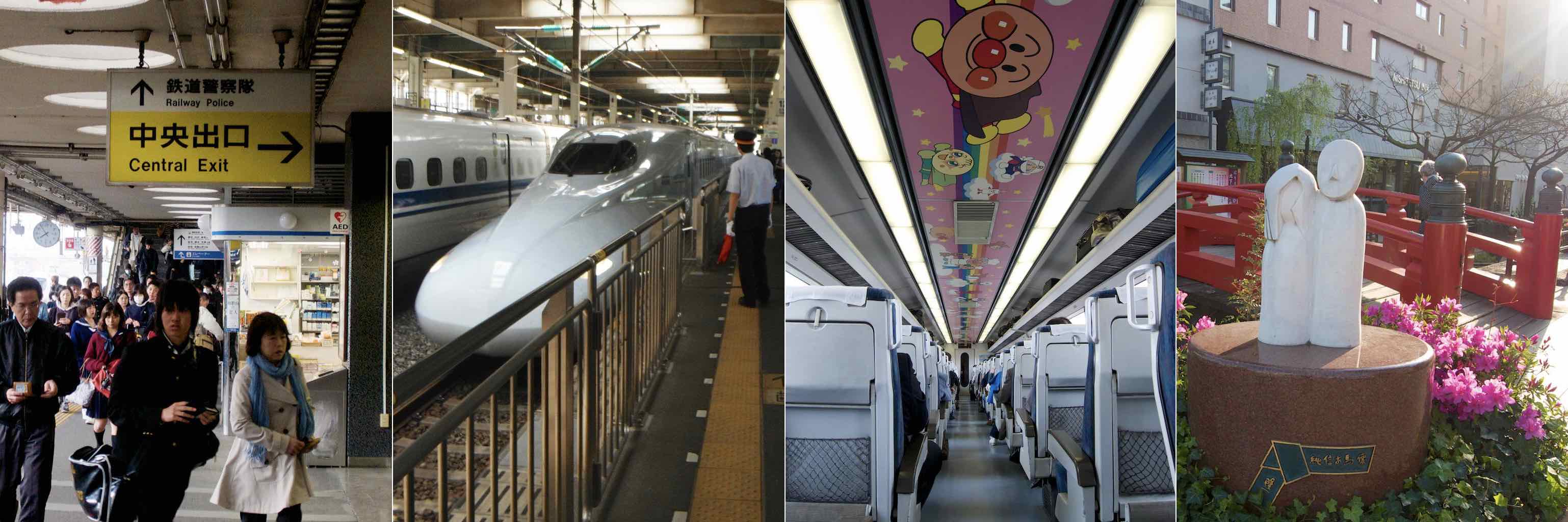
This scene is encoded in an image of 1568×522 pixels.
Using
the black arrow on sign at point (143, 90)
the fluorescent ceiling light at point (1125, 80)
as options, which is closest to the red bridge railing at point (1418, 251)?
the fluorescent ceiling light at point (1125, 80)

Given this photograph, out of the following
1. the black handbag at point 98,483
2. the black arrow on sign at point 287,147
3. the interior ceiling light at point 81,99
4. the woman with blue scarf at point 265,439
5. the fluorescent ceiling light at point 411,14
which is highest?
the interior ceiling light at point 81,99

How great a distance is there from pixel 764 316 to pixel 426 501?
56 cm

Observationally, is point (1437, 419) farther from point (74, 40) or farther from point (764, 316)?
point (74, 40)

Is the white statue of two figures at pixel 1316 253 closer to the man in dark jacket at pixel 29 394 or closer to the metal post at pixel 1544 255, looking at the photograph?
the metal post at pixel 1544 255

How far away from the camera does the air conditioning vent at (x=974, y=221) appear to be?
1.62 m

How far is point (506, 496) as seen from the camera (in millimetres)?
1182

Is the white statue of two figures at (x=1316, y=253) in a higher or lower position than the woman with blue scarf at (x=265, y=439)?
higher

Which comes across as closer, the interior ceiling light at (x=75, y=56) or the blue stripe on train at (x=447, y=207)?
the blue stripe on train at (x=447, y=207)

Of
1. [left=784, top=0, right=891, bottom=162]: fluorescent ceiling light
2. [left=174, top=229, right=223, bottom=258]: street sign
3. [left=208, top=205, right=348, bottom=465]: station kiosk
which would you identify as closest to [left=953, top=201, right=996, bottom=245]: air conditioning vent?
[left=784, top=0, right=891, bottom=162]: fluorescent ceiling light

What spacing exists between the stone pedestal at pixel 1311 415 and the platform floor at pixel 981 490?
1574 mm

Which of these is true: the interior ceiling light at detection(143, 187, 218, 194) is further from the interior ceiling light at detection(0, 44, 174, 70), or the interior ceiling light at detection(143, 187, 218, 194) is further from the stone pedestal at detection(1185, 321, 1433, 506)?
the stone pedestal at detection(1185, 321, 1433, 506)

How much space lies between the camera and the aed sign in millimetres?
4250

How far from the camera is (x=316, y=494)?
590 cm

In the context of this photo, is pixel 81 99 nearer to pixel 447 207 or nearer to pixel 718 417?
pixel 447 207
